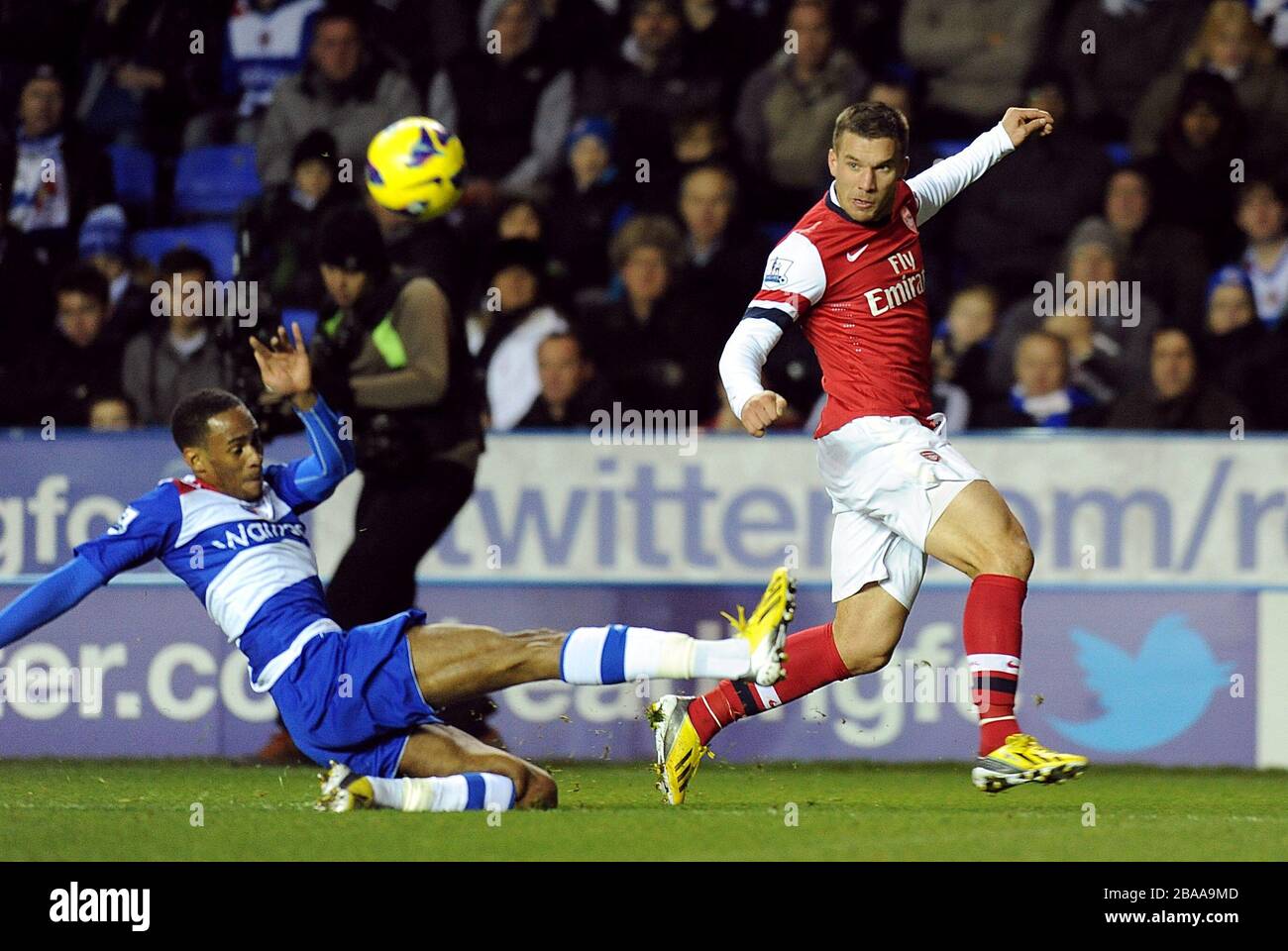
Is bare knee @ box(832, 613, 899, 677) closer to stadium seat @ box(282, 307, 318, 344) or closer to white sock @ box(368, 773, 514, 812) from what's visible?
white sock @ box(368, 773, 514, 812)

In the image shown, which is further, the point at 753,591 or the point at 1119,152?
the point at 1119,152

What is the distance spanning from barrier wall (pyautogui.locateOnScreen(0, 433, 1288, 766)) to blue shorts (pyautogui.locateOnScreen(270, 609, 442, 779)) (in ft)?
10.1

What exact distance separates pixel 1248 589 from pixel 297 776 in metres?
4.14

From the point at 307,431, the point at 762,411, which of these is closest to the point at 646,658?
the point at 762,411

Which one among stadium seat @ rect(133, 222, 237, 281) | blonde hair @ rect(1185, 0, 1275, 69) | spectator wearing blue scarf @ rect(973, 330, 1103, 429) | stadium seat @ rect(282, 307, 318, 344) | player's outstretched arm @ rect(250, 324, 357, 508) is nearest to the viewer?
player's outstretched arm @ rect(250, 324, 357, 508)

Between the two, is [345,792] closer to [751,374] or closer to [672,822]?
[672,822]

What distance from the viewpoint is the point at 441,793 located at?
647 centimetres

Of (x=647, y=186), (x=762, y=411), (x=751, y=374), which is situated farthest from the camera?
(x=647, y=186)

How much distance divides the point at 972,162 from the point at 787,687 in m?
1.81

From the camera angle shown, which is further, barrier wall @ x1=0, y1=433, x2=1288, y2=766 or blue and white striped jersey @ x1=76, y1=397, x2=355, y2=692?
barrier wall @ x1=0, y1=433, x2=1288, y2=766

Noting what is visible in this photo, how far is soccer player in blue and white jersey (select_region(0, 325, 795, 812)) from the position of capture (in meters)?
6.15

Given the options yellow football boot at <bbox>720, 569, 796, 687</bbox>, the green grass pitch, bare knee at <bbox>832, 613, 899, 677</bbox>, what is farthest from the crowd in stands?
yellow football boot at <bbox>720, 569, 796, 687</bbox>

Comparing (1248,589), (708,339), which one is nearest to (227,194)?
(708,339)

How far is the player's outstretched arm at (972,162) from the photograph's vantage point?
7070mm
